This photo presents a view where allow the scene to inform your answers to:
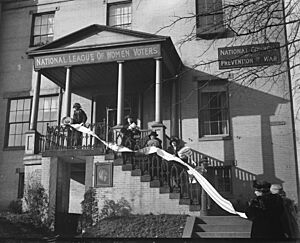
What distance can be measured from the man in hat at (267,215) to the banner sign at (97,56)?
6.62m

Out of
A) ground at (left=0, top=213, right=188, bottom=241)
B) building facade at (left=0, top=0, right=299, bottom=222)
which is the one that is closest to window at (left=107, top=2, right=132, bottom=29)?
building facade at (left=0, top=0, right=299, bottom=222)

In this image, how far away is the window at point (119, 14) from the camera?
1387 centimetres

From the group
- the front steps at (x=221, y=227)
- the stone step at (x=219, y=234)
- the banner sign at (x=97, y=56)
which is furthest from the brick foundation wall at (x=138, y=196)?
the banner sign at (x=97, y=56)

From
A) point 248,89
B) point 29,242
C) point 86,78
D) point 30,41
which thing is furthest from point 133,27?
point 29,242

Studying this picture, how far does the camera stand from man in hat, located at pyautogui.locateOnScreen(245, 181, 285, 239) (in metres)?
5.58

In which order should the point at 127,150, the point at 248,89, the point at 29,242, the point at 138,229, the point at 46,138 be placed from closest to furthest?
the point at 29,242 → the point at 138,229 → the point at 127,150 → the point at 46,138 → the point at 248,89

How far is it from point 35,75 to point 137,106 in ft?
11.4

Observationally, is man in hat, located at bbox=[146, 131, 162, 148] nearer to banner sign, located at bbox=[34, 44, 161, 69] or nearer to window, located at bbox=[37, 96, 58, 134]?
banner sign, located at bbox=[34, 44, 161, 69]

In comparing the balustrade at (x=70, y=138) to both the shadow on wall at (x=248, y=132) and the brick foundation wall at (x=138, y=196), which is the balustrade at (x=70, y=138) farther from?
the shadow on wall at (x=248, y=132)

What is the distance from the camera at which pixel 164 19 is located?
12914mm

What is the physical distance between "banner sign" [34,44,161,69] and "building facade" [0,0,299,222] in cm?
3

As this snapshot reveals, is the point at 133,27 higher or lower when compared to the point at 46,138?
higher

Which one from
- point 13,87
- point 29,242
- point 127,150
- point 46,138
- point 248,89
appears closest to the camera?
point 29,242

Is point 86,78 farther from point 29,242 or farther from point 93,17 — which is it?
point 29,242
